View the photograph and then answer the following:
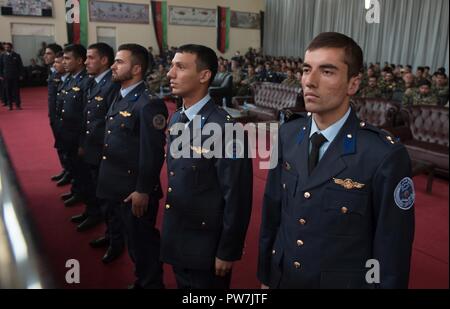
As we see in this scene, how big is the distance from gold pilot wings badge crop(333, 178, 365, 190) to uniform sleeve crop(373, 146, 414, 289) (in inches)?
1.6

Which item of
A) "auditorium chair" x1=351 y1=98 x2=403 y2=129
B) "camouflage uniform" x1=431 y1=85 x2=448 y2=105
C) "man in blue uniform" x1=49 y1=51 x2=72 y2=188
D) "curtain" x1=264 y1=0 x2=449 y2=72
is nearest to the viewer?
"man in blue uniform" x1=49 y1=51 x2=72 y2=188

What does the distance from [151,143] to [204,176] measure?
1.51 ft

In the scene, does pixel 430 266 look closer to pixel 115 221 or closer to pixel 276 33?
pixel 115 221

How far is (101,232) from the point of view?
9.56 ft

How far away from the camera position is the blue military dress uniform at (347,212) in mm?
979

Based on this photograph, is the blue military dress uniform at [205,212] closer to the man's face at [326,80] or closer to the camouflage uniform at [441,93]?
the man's face at [326,80]

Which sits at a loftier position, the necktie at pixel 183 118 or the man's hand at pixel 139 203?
the necktie at pixel 183 118

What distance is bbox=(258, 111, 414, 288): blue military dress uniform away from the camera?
3.21ft

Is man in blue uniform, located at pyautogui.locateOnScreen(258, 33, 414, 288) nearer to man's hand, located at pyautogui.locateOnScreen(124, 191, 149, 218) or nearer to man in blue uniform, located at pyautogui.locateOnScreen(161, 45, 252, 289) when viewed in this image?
man in blue uniform, located at pyautogui.locateOnScreen(161, 45, 252, 289)

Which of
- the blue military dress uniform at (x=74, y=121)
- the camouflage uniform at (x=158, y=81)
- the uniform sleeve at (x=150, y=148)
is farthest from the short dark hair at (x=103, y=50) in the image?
the camouflage uniform at (x=158, y=81)

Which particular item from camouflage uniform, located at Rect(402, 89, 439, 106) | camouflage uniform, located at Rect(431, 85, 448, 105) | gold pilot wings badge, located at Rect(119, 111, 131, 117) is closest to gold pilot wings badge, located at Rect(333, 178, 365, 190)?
gold pilot wings badge, located at Rect(119, 111, 131, 117)

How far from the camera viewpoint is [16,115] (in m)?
7.46

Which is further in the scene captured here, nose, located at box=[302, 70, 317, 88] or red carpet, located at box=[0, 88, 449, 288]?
red carpet, located at box=[0, 88, 449, 288]

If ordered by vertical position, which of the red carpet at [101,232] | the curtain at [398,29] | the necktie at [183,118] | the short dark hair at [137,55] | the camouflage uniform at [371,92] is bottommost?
the red carpet at [101,232]
